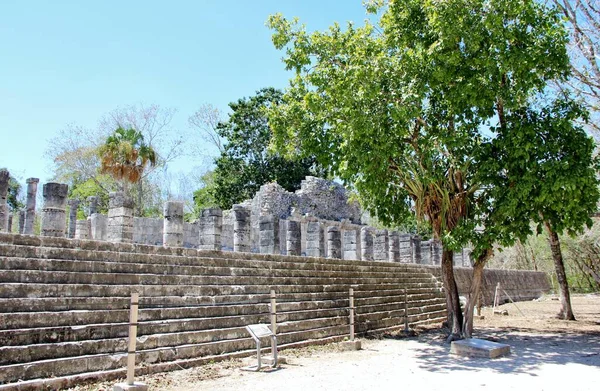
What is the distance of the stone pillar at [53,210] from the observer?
902 centimetres

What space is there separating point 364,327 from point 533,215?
12.5 feet

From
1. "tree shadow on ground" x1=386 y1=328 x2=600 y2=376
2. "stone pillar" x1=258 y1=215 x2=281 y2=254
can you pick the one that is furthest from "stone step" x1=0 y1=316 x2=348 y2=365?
"stone pillar" x1=258 y1=215 x2=281 y2=254

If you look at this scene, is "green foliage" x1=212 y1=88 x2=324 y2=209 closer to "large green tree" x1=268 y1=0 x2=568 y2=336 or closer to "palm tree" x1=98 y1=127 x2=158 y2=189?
"palm tree" x1=98 y1=127 x2=158 y2=189

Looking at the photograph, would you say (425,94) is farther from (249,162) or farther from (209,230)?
(249,162)

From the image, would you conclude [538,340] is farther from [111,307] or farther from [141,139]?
[141,139]

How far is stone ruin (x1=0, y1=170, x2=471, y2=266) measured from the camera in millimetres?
10016

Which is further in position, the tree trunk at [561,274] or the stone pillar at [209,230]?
the tree trunk at [561,274]

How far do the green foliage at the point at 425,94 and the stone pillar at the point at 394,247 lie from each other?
6.63 metres

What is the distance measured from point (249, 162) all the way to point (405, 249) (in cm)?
1434

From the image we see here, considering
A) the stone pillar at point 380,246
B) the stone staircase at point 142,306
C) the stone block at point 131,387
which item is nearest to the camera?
the stone block at point 131,387

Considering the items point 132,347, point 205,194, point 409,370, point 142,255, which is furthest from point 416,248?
point 205,194

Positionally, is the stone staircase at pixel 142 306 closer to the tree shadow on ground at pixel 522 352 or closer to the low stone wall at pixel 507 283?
the tree shadow on ground at pixel 522 352

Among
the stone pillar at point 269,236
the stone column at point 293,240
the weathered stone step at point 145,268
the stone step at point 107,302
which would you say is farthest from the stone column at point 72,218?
the stone step at point 107,302

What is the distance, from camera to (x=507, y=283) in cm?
2259
